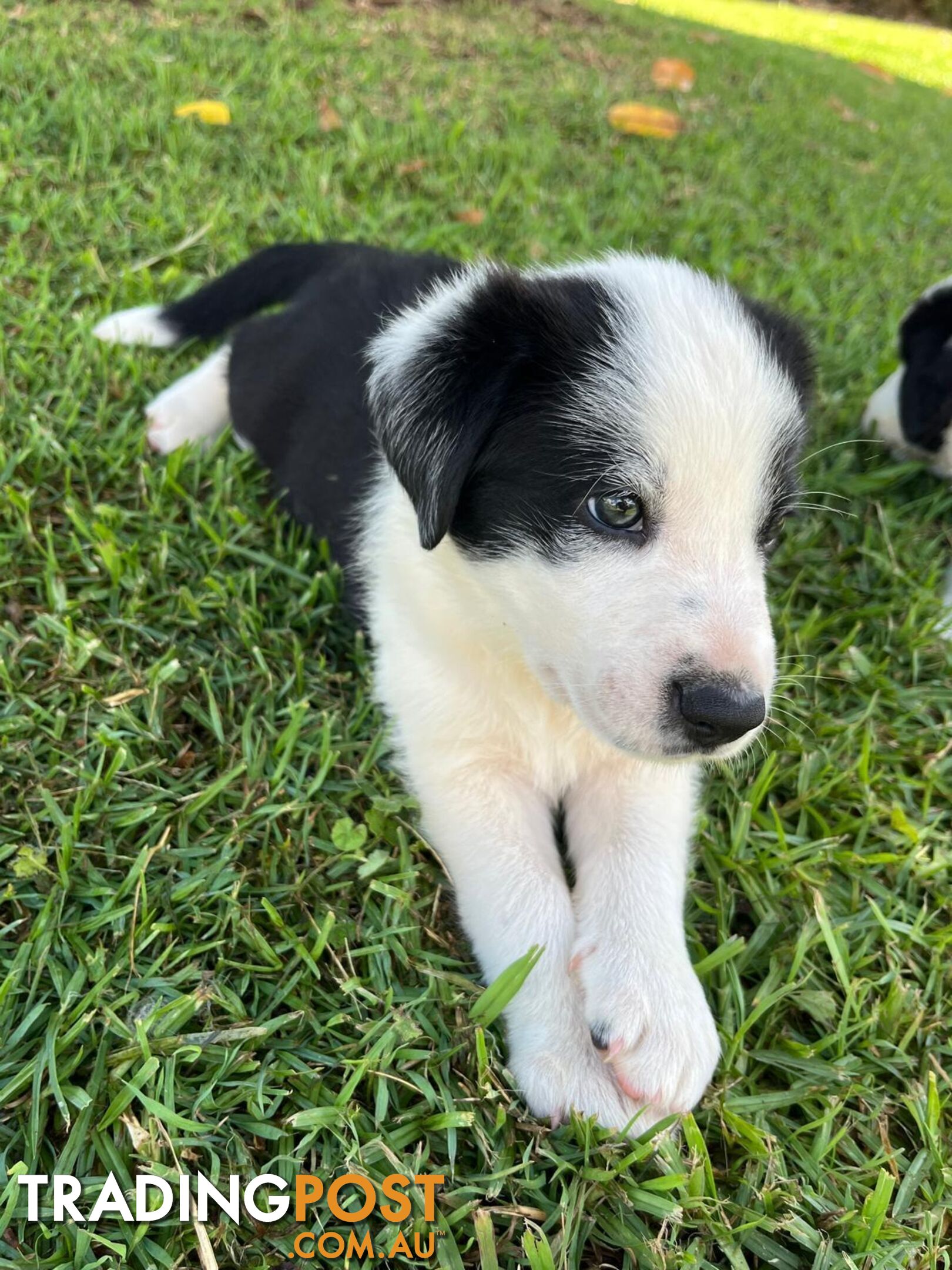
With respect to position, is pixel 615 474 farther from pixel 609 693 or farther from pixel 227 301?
pixel 227 301

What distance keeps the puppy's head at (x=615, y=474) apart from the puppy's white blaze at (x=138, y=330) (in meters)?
1.58

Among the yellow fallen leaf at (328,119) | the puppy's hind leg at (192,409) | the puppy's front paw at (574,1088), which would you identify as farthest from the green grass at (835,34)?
the puppy's front paw at (574,1088)

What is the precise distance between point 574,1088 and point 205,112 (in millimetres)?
4716

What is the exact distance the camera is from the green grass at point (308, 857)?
1.47 metres

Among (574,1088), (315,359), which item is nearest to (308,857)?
(574,1088)

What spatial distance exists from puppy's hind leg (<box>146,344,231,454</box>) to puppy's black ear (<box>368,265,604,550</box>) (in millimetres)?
1273

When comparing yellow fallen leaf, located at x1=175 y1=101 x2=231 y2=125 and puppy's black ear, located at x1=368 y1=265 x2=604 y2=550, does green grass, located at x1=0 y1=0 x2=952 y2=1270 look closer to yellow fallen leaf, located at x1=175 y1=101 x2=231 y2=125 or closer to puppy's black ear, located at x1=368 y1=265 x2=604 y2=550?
yellow fallen leaf, located at x1=175 y1=101 x2=231 y2=125

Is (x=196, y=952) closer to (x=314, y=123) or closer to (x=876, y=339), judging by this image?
(x=876, y=339)

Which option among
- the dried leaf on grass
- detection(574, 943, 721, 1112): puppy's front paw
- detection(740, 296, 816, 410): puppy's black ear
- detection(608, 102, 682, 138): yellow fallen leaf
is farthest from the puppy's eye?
detection(608, 102, 682, 138): yellow fallen leaf

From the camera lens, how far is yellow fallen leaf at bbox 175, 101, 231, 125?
14.6 ft

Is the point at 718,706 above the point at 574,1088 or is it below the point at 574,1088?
above

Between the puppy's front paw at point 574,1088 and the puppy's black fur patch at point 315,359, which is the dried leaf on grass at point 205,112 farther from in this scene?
the puppy's front paw at point 574,1088

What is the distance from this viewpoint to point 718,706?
1501 mm

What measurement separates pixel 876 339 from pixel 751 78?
5012 mm
